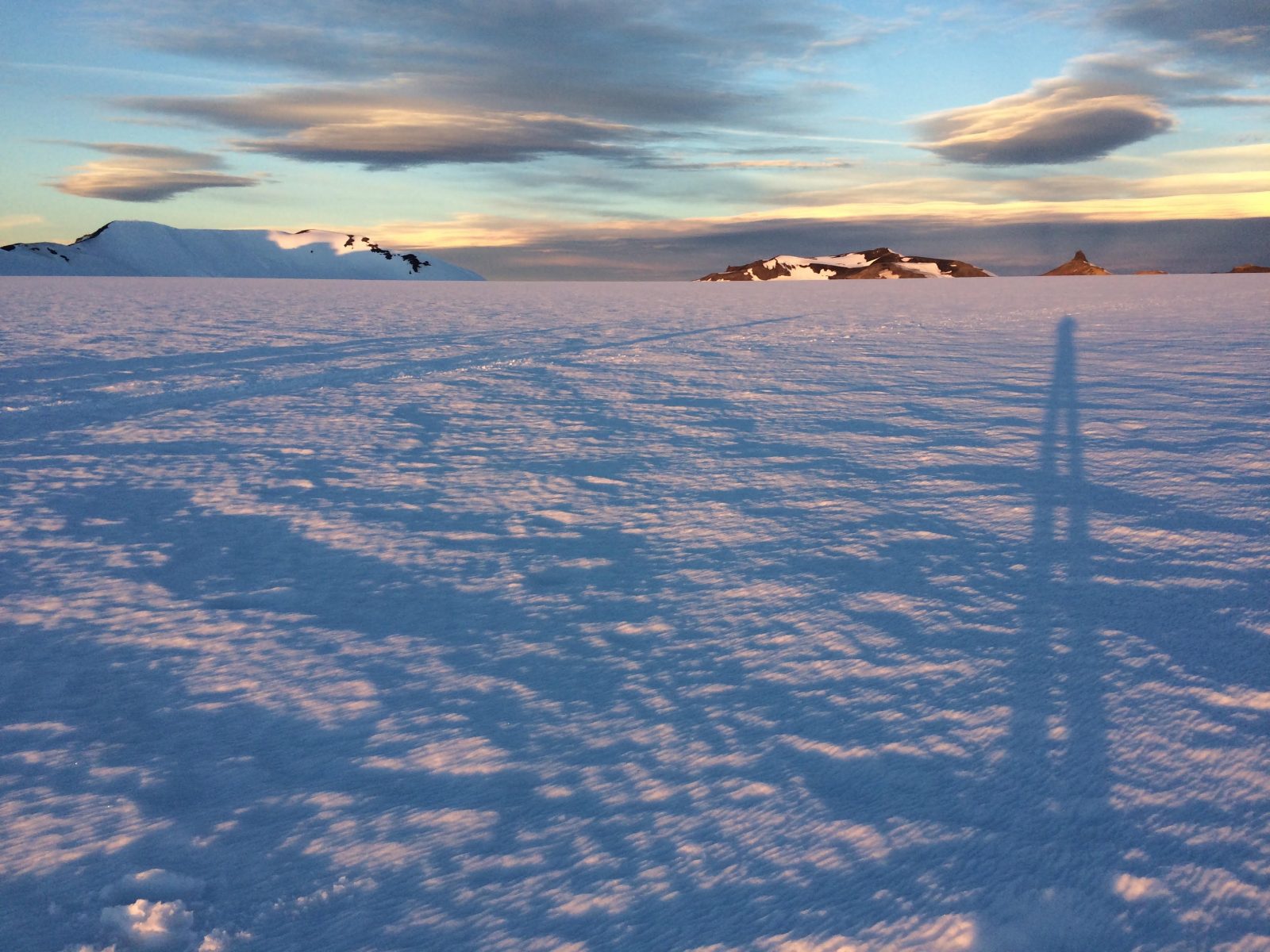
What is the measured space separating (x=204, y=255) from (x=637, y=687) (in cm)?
19792

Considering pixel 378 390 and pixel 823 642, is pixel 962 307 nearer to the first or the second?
pixel 378 390

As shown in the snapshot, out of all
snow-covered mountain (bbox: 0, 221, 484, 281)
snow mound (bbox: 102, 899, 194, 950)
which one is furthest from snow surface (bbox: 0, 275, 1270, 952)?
snow-covered mountain (bbox: 0, 221, 484, 281)

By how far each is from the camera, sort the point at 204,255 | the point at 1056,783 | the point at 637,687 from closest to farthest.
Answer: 1. the point at 1056,783
2. the point at 637,687
3. the point at 204,255

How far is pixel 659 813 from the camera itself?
1682 millimetres

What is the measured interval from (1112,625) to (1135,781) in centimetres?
85

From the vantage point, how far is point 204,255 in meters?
171

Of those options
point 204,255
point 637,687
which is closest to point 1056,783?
point 637,687

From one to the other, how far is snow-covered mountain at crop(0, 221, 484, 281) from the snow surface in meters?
177

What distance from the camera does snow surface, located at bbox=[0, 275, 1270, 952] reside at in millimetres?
1471

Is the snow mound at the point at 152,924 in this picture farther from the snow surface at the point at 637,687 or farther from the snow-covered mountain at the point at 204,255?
the snow-covered mountain at the point at 204,255

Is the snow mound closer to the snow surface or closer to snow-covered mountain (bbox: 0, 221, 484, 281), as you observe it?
the snow surface

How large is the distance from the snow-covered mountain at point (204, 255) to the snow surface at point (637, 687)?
176960 mm

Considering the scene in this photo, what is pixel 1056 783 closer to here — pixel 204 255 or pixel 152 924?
pixel 152 924

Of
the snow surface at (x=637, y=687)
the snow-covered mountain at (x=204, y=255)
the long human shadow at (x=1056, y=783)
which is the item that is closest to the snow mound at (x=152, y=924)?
the snow surface at (x=637, y=687)
